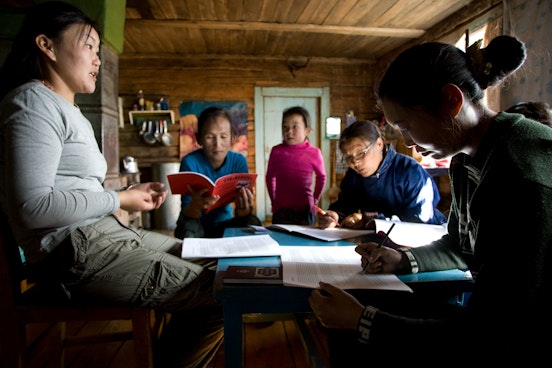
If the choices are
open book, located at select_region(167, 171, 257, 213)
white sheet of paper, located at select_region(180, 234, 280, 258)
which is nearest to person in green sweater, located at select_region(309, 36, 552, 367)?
white sheet of paper, located at select_region(180, 234, 280, 258)

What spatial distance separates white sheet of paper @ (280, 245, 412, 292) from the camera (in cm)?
81

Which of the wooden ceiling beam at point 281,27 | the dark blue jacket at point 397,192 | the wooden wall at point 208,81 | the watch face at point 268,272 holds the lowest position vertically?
the watch face at point 268,272

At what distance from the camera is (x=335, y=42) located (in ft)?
15.8

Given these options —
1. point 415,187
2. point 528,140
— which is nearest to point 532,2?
point 415,187

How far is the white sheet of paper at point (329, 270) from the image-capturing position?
81 centimetres

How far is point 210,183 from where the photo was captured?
1606mm

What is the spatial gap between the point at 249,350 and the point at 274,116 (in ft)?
13.8

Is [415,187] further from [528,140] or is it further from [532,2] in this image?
[532,2]

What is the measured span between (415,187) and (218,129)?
1189mm

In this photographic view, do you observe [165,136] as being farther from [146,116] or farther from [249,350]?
[249,350]

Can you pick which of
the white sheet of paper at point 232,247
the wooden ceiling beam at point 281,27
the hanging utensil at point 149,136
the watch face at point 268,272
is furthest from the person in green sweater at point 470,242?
the hanging utensil at point 149,136

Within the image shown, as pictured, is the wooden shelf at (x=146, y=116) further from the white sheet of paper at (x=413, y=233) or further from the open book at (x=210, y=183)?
the white sheet of paper at (x=413, y=233)

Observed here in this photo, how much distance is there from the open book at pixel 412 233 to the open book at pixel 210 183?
2.34ft

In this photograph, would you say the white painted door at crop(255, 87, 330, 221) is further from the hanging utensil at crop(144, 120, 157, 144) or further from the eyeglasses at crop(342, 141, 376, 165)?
the eyeglasses at crop(342, 141, 376, 165)
